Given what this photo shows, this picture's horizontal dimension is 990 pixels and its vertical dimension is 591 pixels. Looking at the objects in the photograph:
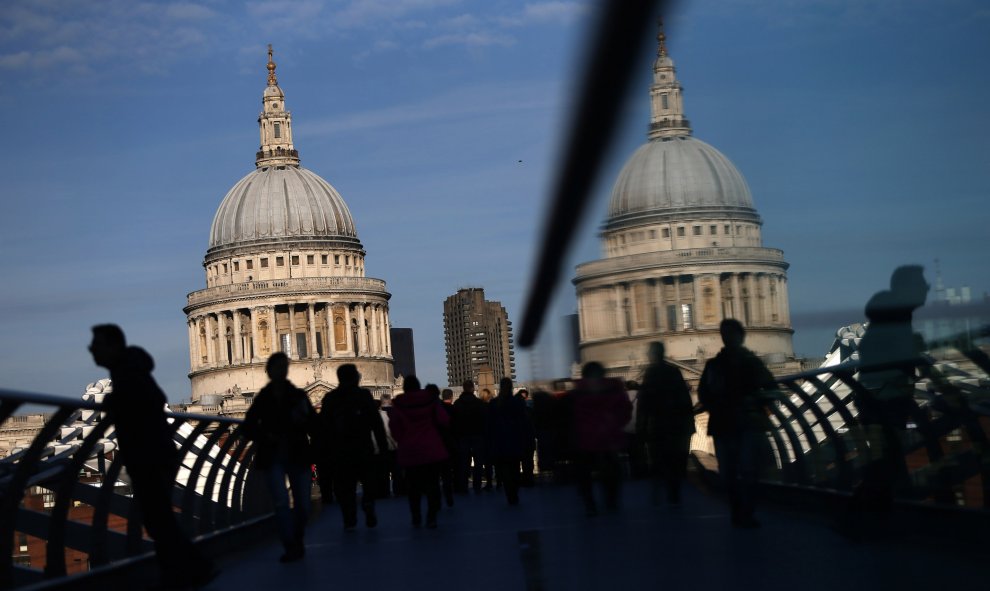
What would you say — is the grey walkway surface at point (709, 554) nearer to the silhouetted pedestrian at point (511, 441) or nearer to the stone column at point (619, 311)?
the stone column at point (619, 311)

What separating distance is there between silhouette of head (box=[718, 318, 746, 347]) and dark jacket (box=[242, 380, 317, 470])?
25.3 ft

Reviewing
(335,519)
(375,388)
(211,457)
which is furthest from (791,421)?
(375,388)

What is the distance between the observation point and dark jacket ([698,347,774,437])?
2.84 m

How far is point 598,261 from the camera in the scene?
2824 mm

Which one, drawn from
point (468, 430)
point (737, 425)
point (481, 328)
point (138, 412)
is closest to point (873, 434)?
point (737, 425)

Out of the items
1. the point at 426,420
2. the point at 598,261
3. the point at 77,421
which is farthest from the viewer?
the point at 426,420

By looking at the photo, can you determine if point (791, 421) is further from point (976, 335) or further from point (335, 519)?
point (335, 519)

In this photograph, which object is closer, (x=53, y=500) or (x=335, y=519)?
(x=53, y=500)

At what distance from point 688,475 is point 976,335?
0.78 metres

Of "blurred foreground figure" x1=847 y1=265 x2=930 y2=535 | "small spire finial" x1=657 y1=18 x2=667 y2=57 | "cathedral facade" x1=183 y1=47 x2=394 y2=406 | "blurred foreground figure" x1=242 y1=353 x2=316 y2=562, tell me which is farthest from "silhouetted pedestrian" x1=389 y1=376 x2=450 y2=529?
"cathedral facade" x1=183 y1=47 x2=394 y2=406

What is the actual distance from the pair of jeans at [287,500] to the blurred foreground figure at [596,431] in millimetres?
7162

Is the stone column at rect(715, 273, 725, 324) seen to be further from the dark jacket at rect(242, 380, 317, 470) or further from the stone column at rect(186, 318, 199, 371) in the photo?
the stone column at rect(186, 318, 199, 371)

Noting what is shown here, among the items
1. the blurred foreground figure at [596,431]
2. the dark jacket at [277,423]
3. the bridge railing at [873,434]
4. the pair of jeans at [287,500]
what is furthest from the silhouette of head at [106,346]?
the blurred foreground figure at [596,431]

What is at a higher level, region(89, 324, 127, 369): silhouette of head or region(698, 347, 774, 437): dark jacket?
region(89, 324, 127, 369): silhouette of head
